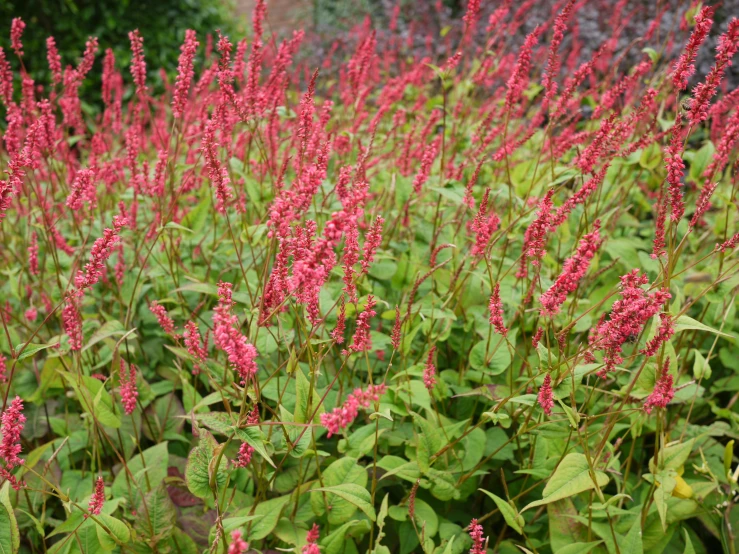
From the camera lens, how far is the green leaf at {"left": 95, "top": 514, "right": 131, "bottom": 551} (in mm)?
1643

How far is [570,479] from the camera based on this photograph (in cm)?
163

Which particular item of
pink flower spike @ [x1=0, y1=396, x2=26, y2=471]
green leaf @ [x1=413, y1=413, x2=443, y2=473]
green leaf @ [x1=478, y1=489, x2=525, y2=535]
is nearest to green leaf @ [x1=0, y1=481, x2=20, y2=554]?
pink flower spike @ [x1=0, y1=396, x2=26, y2=471]

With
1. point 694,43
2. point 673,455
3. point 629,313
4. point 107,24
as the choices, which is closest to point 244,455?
point 629,313

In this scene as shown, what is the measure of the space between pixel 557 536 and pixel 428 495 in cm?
46

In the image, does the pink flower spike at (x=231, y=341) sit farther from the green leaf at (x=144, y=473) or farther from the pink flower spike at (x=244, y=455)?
the green leaf at (x=144, y=473)

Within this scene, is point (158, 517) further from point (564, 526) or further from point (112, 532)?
point (564, 526)

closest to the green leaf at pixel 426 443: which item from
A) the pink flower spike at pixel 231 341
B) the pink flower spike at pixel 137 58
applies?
the pink flower spike at pixel 231 341

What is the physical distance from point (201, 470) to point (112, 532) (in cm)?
28

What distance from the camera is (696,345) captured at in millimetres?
2650

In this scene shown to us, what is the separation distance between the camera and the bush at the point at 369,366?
5.09 ft

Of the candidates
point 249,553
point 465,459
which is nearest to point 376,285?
point 465,459

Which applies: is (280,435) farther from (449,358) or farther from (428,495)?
(449,358)

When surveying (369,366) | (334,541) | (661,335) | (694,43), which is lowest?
(334,541)

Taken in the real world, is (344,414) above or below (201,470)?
above
